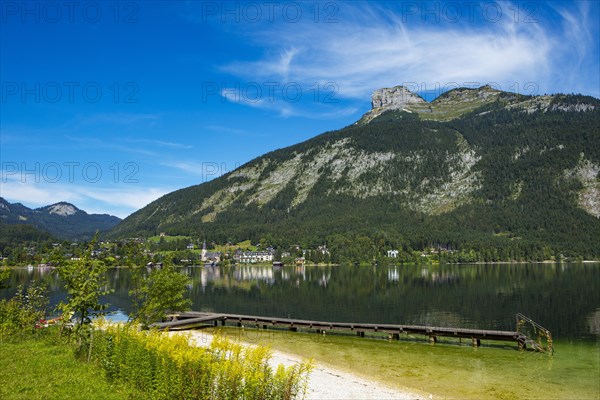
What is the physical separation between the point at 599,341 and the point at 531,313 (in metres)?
18.6

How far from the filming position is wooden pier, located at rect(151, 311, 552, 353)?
44797 mm

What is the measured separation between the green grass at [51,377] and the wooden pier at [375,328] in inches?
628

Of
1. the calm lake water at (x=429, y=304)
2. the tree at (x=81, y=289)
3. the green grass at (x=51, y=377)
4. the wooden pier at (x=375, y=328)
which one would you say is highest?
the tree at (x=81, y=289)

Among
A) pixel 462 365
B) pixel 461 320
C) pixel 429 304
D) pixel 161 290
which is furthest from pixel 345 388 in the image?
pixel 429 304

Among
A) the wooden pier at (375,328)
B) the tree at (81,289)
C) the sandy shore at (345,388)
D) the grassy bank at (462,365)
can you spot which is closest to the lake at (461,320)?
the grassy bank at (462,365)

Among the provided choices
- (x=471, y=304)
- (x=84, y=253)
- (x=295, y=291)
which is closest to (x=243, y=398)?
(x=84, y=253)

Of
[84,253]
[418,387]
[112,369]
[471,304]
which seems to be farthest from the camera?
[471,304]

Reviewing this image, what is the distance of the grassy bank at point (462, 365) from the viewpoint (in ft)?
98.2

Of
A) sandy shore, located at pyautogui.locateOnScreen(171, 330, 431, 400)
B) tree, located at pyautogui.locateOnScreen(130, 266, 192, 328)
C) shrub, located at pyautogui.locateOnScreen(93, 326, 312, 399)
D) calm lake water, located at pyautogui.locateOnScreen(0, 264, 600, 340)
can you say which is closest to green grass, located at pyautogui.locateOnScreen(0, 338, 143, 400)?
shrub, located at pyautogui.locateOnScreen(93, 326, 312, 399)

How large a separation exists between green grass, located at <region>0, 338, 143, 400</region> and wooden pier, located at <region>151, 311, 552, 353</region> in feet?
52.3

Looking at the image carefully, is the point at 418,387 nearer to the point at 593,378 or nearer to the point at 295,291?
the point at 593,378

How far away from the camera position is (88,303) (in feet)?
80.2

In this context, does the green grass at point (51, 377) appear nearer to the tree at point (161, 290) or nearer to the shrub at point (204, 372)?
the shrub at point (204, 372)

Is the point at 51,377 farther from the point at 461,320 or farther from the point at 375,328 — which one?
the point at 461,320
